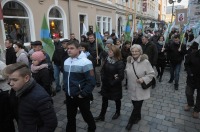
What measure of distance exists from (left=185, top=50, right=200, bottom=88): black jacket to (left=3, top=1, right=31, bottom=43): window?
7411mm

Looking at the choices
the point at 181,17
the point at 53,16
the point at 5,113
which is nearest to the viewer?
the point at 5,113

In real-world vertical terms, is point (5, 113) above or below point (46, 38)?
below

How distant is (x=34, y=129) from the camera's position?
6.65 feet

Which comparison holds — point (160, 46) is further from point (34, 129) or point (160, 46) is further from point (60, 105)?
point (34, 129)

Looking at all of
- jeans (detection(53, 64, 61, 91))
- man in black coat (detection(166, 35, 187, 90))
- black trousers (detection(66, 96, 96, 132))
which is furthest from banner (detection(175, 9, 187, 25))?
black trousers (detection(66, 96, 96, 132))

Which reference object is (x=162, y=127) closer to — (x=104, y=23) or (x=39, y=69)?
(x=39, y=69)

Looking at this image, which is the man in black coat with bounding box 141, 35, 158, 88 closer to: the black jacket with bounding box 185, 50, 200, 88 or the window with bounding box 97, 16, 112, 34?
the black jacket with bounding box 185, 50, 200, 88

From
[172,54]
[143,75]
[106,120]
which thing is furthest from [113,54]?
[172,54]

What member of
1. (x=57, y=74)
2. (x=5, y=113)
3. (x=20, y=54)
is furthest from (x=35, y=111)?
(x=57, y=74)

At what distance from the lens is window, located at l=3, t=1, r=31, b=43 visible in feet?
26.0

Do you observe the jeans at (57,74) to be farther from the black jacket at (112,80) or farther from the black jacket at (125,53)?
the black jacket at (112,80)

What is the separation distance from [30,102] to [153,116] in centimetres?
322

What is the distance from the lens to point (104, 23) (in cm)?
1769

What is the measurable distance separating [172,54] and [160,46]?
1.60 m
